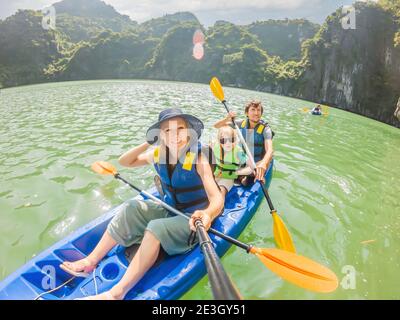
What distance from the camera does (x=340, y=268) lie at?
3322 mm

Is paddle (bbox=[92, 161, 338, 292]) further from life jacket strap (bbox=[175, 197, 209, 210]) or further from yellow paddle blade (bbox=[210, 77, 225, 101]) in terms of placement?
yellow paddle blade (bbox=[210, 77, 225, 101])

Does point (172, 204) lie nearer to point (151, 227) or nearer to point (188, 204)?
point (188, 204)

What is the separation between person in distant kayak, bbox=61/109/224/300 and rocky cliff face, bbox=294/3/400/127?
3608cm

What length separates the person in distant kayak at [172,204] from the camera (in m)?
2.44

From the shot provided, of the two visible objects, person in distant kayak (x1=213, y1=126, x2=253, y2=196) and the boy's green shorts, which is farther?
person in distant kayak (x1=213, y1=126, x2=253, y2=196)

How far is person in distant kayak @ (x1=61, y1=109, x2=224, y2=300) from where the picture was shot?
2439 millimetres

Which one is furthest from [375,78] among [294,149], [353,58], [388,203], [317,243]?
[317,243]

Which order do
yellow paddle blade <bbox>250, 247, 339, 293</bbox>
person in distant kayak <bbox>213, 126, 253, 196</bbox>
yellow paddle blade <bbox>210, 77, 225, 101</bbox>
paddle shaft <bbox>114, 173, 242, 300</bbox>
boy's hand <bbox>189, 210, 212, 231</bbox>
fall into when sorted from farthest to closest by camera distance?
yellow paddle blade <bbox>210, 77, 225, 101</bbox>, person in distant kayak <bbox>213, 126, 253, 196</bbox>, yellow paddle blade <bbox>250, 247, 339, 293</bbox>, boy's hand <bbox>189, 210, 212, 231</bbox>, paddle shaft <bbox>114, 173, 242, 300</bbox>

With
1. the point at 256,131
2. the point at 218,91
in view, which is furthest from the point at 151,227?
the point at 218,91

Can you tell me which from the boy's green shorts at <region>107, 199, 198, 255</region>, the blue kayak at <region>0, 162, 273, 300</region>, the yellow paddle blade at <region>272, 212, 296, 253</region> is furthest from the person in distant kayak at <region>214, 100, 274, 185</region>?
the boy's green shorts at <region>107, 199, 198, 255</region>

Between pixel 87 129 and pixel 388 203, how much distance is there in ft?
28.4

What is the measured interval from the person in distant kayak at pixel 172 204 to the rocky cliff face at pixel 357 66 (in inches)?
1420

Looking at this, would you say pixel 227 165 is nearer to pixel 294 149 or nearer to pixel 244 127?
pixel 244 127

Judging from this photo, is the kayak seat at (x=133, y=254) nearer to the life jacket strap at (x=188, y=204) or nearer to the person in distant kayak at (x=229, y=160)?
the life jacket strap at (x=188, y=204)
